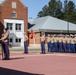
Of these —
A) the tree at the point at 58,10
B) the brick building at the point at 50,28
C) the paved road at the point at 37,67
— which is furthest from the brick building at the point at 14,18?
the paved road at the point at 37,67

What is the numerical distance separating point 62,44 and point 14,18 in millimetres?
30816

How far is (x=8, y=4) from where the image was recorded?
5709cm

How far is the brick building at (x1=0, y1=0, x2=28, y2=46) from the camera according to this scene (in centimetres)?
5625

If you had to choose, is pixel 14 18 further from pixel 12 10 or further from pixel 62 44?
pixel 62 44

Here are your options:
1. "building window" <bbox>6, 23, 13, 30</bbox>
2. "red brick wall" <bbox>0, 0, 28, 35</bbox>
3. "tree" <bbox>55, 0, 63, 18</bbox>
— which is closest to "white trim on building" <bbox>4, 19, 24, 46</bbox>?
"building window" <bbox>6, 23, 13, 30</bbox>

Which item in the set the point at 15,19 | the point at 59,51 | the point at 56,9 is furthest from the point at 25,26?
the point at 56,9

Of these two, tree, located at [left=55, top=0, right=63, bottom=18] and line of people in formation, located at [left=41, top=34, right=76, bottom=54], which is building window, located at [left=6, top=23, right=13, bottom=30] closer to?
line of people in formation, located at [left=41, top=34, right=76, bottom=54]

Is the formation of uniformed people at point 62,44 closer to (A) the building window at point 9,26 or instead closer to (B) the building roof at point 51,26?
(B) the building roof at point 51,26

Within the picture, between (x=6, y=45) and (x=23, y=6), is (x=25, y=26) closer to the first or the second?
(x=23, y=6)

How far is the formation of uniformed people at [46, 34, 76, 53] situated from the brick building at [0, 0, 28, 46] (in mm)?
28778

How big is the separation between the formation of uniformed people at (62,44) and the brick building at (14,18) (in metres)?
28.8

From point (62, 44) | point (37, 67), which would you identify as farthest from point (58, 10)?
point (37, 67)

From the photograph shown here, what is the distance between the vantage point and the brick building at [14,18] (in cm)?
5625

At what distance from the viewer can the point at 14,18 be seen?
57219 mm
